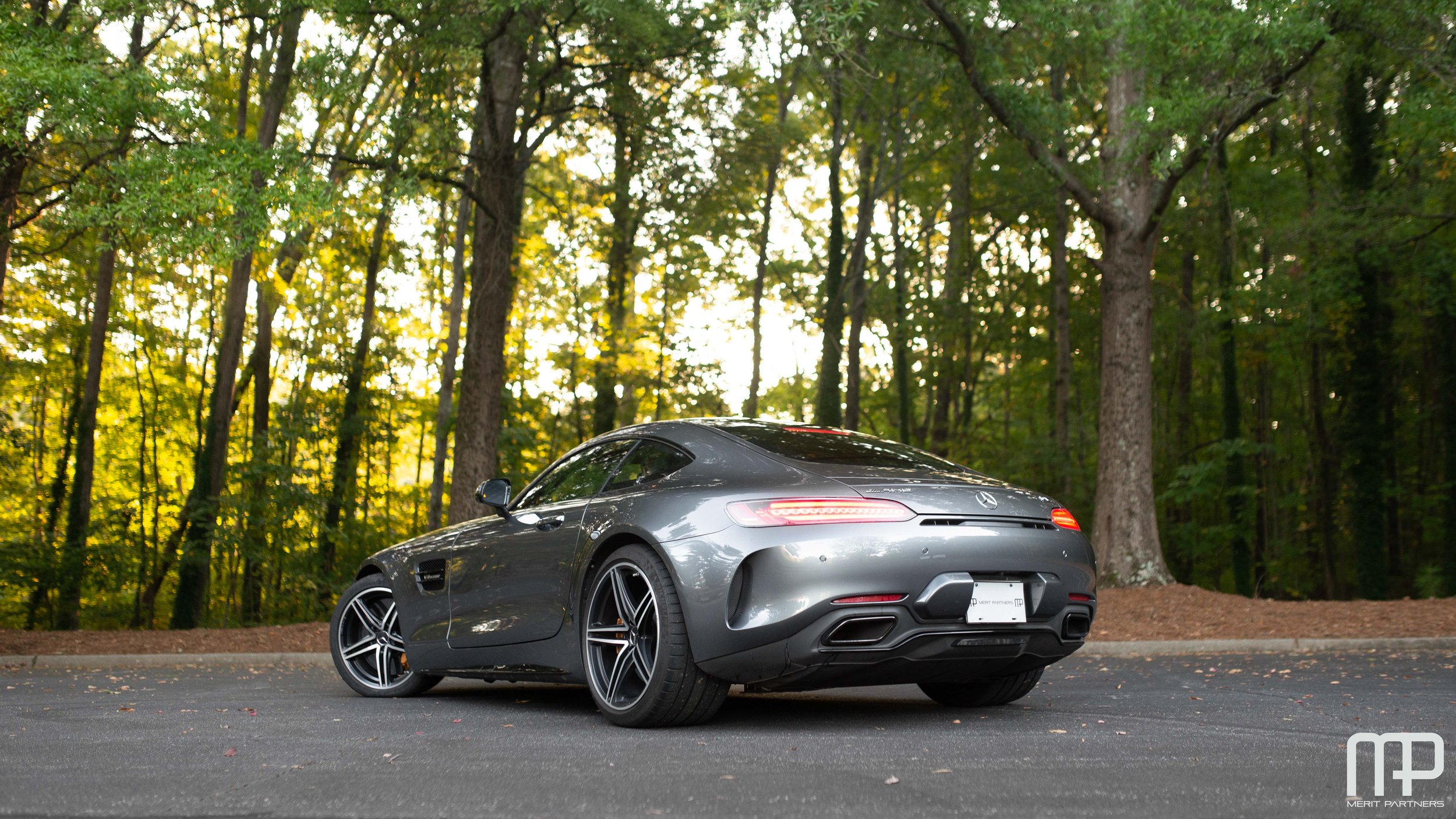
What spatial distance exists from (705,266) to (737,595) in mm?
21665

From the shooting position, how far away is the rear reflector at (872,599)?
15.1 ft

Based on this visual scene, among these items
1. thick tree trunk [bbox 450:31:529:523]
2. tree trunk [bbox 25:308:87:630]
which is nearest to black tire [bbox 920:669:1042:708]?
thick tree trunk [bbox 450:31:529:523]

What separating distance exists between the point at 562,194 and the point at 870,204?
7.49 metres

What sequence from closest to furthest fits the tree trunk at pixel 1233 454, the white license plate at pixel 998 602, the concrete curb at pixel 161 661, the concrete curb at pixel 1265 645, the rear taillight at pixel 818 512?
the rear taillight at pixel 818 512 < the white license plate at pixel 998 602 < the concrete curb at pixel 1265 645 < the concrete curb at pixel 161 661 < the tree trunk at pixel 1233 454

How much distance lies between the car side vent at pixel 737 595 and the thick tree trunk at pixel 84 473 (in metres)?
18.1

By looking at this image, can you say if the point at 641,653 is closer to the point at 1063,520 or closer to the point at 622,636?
the point at 622,636

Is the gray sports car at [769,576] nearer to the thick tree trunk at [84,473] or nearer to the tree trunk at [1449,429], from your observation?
the thick tree trunk at [84,473]

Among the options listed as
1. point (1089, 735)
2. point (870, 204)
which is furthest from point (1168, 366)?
point (1089, 735)

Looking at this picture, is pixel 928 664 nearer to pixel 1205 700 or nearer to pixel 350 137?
pixel 1205 700

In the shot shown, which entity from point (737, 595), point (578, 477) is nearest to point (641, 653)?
point (737, 595)

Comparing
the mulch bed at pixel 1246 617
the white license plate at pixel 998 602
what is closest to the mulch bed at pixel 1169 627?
the mulch bed at pixel 1246 617

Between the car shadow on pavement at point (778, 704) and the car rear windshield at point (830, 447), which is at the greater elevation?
the car rear windshield at point (830, 447)

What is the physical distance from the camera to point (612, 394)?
977 inches

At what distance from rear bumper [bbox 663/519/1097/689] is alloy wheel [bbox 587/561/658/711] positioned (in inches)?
13.1
